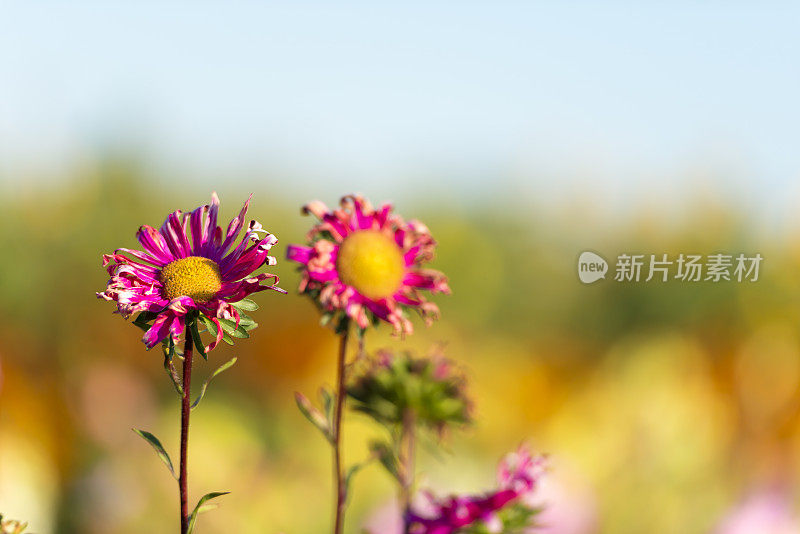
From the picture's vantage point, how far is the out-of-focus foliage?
163cm

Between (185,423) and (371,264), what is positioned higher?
(371,264)

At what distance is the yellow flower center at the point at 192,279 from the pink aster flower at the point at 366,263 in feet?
0.25

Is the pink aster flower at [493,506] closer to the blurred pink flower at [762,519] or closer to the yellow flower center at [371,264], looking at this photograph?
the yellow flower center at [371,264]

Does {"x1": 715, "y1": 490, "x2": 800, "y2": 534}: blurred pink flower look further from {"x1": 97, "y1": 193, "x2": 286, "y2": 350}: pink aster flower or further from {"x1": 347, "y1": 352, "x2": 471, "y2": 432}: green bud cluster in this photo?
{"x1": 97, "y1": 193, "x2": 286, "y2": 350}: pink aster flower

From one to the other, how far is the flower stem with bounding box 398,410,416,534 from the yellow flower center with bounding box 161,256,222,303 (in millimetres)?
207

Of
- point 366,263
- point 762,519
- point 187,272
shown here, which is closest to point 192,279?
point 187,272

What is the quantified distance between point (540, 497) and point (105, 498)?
920mm

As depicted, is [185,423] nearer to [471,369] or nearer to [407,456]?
[407,456]

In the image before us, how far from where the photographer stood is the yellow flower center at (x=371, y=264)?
21.5 inches

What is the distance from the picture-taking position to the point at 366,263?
552 mm

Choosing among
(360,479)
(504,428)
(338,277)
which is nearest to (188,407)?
(338,277)

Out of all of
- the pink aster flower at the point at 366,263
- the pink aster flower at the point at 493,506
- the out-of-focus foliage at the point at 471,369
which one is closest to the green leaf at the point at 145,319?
the pink aster flower at the point at 366,263

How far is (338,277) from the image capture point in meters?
0.55

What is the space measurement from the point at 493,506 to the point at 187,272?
237 mm
